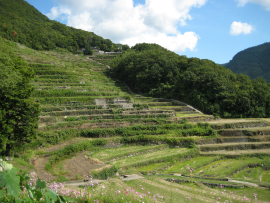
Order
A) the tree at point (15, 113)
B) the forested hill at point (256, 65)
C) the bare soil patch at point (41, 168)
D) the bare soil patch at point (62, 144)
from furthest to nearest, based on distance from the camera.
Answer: the forested hill at point (256, 65) < the bare soil patch at point (62, 144) < the tree at point (15, 113) < the bare soil patch at point (41, 168)

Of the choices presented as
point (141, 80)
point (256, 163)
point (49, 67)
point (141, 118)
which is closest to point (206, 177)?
point (256, 163)

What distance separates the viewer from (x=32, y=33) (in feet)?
183

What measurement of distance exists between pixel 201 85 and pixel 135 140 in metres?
14.6

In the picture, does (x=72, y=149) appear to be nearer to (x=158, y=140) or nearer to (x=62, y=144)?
(x=62, y=144)

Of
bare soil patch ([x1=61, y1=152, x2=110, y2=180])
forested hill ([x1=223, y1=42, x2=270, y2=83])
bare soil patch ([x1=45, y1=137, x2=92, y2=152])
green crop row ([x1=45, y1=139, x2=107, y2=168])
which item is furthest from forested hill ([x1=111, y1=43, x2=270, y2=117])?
forested hill ([x1=223, y1=42, x2=270, y2=83])

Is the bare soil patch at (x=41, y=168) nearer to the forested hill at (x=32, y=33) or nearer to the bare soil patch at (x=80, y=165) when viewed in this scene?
the bare soil patch at (x=80, y=165)

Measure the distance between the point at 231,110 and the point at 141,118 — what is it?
1275 centimetres

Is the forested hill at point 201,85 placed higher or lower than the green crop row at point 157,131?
higher

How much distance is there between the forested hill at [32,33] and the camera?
50.8 meters

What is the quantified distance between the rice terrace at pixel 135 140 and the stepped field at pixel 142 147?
0.07 metres

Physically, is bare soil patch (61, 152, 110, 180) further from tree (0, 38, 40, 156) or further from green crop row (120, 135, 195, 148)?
green crop row (120, 135, 195, 148)

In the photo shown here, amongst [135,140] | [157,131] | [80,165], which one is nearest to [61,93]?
[135,140]

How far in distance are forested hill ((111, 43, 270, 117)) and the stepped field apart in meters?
2.99

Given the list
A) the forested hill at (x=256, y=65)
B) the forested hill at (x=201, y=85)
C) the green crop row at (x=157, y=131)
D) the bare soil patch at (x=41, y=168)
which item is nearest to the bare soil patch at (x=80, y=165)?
the bare soil patch at (x=41, y=168)
